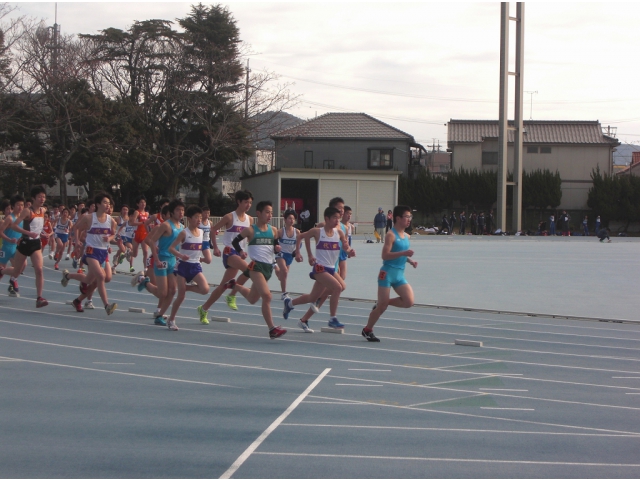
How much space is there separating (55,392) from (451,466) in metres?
3.78

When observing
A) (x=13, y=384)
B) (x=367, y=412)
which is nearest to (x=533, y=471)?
(x=367, y=412)

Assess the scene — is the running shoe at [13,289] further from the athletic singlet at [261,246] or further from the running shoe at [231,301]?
the athletic singlet at [261,246]

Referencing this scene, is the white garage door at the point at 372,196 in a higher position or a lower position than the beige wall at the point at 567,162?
lower

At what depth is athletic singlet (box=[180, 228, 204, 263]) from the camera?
10.7m

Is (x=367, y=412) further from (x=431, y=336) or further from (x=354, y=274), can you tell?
(x=354, y=274)

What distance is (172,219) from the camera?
36.2 ft

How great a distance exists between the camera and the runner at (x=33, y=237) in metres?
12.7

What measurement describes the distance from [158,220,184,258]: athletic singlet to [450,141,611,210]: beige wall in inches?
2025

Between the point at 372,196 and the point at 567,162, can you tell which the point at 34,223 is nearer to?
the point at 372,196

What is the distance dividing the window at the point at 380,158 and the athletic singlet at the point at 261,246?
52.0m

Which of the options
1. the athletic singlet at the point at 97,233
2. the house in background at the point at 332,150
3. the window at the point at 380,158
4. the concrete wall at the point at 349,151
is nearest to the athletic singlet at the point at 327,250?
the athletic singlet at the point at 97,233

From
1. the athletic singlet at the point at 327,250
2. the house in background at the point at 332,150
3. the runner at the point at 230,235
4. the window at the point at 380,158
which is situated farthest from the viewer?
the window at the point at 380,158

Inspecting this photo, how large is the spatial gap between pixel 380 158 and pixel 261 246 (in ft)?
172

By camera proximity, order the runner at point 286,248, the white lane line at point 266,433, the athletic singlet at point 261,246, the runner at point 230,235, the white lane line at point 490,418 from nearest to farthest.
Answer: the white lane line at point 266,433, the white lane line at point 490,418, the athletic singlet at point 261,246, the runner at point 230,235, the runner at point 286,248
